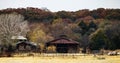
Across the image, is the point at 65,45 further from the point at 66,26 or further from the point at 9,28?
the point at 66,26

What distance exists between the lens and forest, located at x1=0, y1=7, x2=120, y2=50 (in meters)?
80.5

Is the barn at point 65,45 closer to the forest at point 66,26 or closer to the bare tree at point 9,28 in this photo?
the forest at point 66,26

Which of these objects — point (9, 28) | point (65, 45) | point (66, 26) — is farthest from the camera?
point (66, 26)

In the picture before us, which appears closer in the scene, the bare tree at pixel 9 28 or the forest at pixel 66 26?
the bare tree at pixel 9 28

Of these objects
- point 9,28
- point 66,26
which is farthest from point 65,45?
point 66,26

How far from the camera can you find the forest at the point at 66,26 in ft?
264

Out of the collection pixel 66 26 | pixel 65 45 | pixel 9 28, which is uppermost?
pixel 9 28

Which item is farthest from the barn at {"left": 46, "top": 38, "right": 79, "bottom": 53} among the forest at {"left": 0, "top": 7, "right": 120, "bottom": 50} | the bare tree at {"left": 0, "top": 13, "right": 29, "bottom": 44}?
the bare tree at {"left": 0, "top": 13, "right": 29, "bottom": 44}

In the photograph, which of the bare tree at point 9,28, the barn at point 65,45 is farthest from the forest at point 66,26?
the barn at point 65,45

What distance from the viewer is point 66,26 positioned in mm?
112188

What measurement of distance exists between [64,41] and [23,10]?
182ft

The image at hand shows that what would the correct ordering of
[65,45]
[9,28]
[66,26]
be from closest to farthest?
[9,28] → [65,45] → [66,26]

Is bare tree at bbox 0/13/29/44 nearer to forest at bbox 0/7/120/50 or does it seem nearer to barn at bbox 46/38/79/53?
forest at bbox 0/7/120/50

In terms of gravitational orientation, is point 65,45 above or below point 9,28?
below
